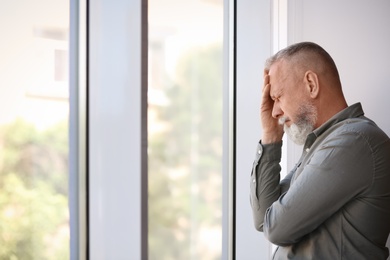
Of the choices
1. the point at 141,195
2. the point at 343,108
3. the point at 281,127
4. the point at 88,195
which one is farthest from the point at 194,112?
the point at 343,108

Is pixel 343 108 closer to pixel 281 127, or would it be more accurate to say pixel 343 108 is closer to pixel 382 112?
pixel 281 127

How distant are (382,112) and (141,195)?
3.42ft

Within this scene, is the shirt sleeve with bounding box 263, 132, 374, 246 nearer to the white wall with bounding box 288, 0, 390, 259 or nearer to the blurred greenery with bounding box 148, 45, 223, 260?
the white wall with bounding box 288, 0, 390, 259

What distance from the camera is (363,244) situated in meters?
1.60

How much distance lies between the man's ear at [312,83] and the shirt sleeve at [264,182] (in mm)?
252

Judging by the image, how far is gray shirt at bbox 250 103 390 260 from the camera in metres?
1.53

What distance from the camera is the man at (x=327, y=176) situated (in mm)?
1537

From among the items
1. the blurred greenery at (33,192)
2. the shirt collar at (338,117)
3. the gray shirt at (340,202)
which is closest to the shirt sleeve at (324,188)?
the gray shirt at (340,202)

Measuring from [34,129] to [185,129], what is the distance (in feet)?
2.40

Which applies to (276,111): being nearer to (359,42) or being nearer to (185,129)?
(359,42)

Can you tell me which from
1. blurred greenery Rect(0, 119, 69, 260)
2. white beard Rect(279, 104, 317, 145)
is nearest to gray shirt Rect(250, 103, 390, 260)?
white beard Rect(279, 104, 317, 145)

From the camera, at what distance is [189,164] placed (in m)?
2.74

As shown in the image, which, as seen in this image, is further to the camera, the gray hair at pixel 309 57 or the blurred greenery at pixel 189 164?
the blurred greenery at pixel 189 164

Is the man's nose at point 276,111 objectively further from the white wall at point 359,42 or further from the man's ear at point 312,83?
the white wall at point 359,42
